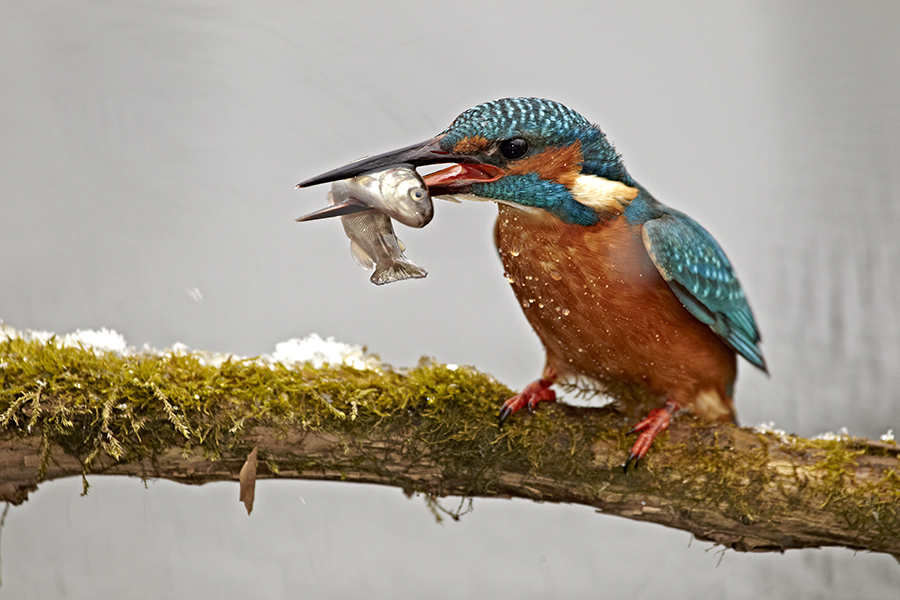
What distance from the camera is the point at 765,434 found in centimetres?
188

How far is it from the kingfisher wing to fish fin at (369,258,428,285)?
618mm

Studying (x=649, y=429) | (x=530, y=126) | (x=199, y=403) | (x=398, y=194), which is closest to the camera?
(x=398, y=194)

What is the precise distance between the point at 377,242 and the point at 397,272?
0.29 feet

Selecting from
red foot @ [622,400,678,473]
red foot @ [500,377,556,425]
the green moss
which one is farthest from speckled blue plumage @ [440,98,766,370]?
the green moss

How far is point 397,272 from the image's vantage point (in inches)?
62.2

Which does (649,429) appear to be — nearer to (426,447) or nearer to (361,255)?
(426,447)

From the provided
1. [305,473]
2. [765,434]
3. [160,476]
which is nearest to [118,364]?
[160,476]

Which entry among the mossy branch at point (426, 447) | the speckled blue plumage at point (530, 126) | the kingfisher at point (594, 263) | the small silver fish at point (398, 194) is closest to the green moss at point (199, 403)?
the mossy branch at point (426, 447)

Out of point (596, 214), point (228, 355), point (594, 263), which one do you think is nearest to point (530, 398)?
point (594, 263)

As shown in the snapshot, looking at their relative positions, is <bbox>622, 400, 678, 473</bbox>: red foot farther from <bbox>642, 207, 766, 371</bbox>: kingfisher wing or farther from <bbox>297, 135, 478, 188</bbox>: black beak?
<bbox>297, 135, 478, 188</bbox>: black beak

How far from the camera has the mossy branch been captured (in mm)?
1638

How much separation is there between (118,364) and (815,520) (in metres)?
1.85

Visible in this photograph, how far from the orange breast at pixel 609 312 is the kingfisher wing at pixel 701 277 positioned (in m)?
0.04

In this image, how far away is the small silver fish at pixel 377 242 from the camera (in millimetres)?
1569
